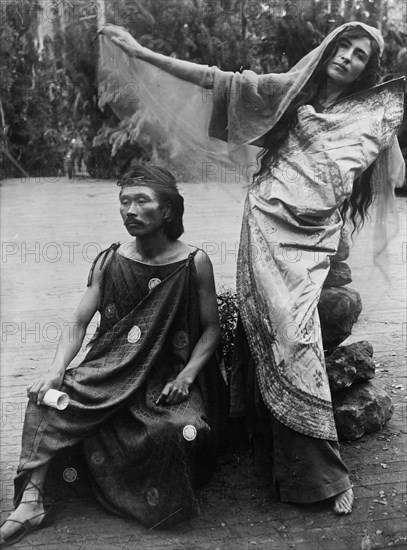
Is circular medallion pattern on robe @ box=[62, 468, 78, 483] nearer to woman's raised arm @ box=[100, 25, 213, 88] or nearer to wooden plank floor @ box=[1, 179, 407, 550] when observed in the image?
wooden plank floor @ box=[1, 179, 407, 550]

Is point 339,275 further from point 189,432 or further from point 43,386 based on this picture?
point 43,386

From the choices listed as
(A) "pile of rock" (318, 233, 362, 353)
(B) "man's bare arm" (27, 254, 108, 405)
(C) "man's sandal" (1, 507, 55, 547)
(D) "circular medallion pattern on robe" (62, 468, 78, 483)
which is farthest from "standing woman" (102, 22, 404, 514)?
(C) "man's sandal" (1, 507, 55, 547)

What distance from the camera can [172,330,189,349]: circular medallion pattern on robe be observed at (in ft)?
9.12

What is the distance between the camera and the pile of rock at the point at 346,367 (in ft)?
10.8

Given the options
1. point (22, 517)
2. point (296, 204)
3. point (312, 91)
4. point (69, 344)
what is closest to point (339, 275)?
point (296, 204)

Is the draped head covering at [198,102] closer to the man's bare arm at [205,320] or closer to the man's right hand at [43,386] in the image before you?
the man's bare arm at [205,320]

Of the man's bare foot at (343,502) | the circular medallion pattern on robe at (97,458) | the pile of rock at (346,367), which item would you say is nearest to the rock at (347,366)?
the pile of rock at (346,367)

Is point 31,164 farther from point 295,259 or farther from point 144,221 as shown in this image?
point 295,259

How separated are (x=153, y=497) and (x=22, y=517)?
17.2 inches

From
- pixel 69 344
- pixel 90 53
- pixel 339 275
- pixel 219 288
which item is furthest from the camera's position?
pixel 219 288

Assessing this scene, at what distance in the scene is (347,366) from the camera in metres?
3.35

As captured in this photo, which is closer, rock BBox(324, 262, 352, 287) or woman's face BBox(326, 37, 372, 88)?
woman's face BBox(326, 37, 372, 88)

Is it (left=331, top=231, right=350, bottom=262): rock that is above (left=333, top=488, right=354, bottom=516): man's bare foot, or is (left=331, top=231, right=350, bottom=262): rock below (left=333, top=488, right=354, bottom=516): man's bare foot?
above

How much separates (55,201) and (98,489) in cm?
208
